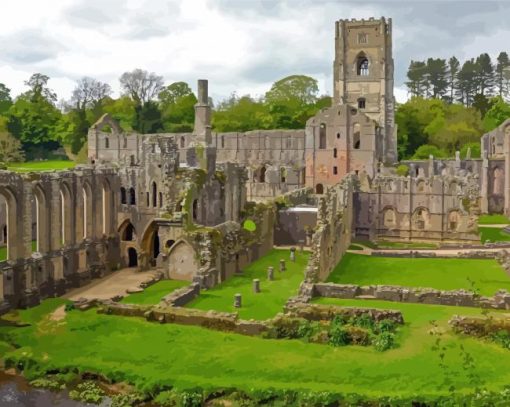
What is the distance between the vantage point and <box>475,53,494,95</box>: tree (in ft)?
338

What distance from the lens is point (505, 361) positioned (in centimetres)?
1892

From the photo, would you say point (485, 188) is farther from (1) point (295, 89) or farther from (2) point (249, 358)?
(1) point (295, 89)

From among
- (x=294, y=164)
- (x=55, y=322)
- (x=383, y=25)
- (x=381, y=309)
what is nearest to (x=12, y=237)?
(x=55, y=322)

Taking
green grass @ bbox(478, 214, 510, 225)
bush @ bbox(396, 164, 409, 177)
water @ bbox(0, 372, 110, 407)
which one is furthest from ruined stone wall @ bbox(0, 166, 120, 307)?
green grass @ bbox(478, 214, 510, 225)

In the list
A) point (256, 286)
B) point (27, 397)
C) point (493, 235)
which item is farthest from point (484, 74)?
point (27, 397)

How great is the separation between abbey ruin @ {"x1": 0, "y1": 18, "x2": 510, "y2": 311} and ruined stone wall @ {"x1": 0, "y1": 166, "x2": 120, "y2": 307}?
0.06 meters

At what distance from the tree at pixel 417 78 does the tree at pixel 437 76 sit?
2.95ft

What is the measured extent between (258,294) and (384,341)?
29.3 feet

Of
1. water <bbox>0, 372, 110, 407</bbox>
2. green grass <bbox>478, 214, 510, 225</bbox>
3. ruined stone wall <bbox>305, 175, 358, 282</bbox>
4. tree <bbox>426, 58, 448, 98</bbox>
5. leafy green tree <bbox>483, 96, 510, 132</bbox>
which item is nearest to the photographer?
water <bbox>0, 372, 110, 407</bbox>

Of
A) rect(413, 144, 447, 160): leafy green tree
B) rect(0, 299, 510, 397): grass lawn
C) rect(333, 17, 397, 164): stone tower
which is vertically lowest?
rect(0, 299, 510, 397): grass lawn

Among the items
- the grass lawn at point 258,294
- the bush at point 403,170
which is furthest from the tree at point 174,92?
the grass lawn at point 258,294

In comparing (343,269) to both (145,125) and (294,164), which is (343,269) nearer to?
(294,164)

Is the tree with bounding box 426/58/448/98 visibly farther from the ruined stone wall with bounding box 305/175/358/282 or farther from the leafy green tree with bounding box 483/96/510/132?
the ruined stone wall with bounding box 305/175/358/282

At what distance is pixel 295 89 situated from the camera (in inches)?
4040
